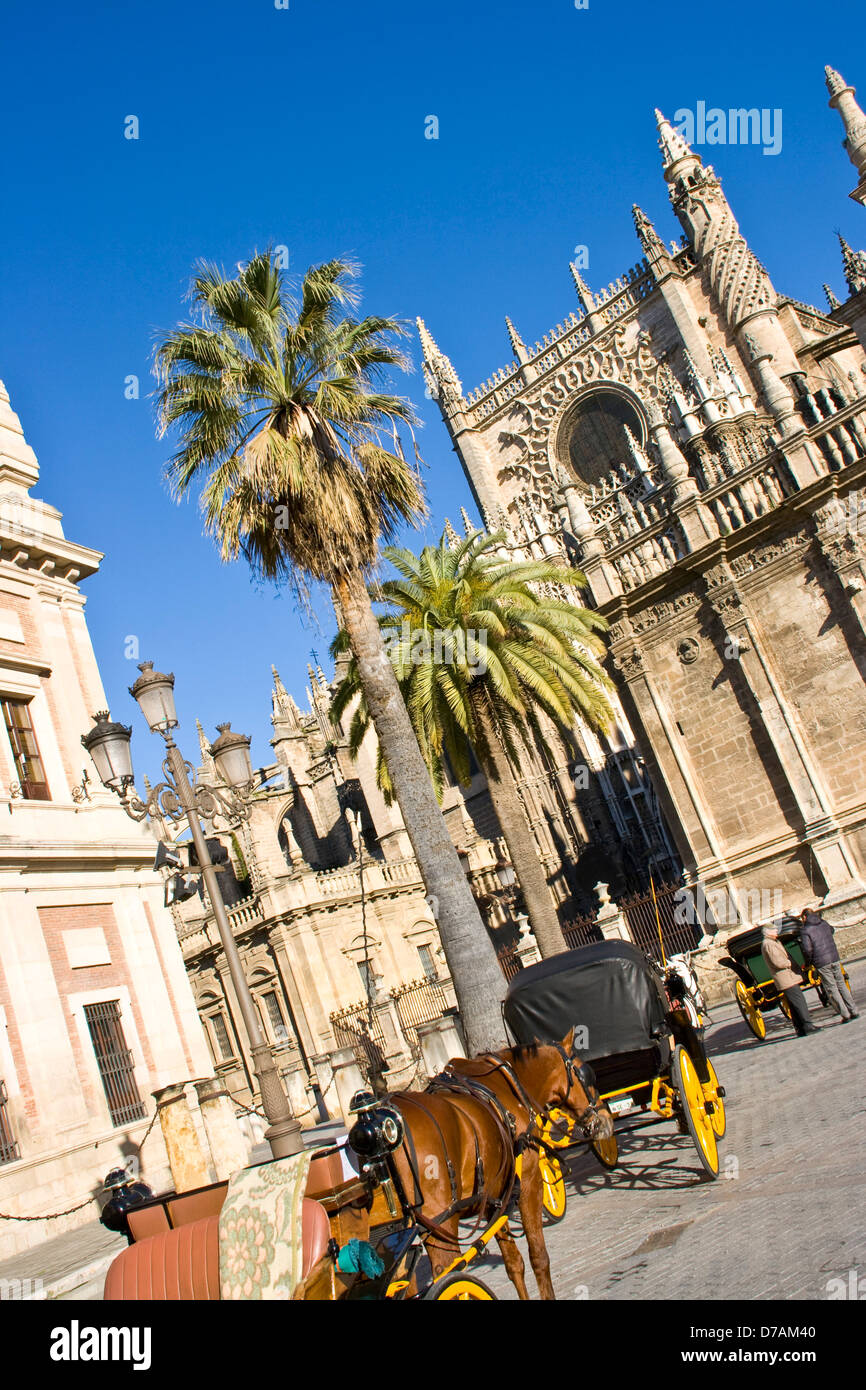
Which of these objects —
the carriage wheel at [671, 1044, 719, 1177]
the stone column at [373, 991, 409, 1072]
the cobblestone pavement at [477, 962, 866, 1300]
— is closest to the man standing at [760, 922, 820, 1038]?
the cobblestone pavement at [477, 962, 866, 1300]

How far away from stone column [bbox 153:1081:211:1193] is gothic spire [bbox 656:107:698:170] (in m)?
40.7

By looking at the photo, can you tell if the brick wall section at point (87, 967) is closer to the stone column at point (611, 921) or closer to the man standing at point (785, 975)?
the stone column at point (611, 921)

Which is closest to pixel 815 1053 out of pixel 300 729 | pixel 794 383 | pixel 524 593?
pixel 524 593

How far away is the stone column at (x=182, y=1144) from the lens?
38.7 feet

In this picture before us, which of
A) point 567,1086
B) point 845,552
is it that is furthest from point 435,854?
point 845,552

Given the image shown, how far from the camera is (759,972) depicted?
11406mm

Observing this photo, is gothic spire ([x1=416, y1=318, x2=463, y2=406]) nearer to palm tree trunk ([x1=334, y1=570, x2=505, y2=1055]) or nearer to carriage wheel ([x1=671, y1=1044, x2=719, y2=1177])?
palm tree trunk ([x1=334, y1=570, x2=505, y2=1055])

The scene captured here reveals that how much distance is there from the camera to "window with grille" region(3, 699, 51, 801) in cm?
1664

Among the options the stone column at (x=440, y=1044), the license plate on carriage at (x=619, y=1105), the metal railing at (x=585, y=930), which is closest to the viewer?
the license plate on carriage at (x=619, y=1105)

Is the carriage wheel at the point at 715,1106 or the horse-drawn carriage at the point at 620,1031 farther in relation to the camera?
the carriage wheel at the point at 715,1106

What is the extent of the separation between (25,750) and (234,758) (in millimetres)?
8079

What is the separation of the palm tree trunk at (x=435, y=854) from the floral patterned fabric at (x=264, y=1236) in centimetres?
762

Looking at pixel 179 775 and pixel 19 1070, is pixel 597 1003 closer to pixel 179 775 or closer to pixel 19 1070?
pixel 179 775

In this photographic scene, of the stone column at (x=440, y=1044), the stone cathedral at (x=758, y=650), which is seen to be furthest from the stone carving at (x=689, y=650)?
the stone column at (x=440, y=1044)
